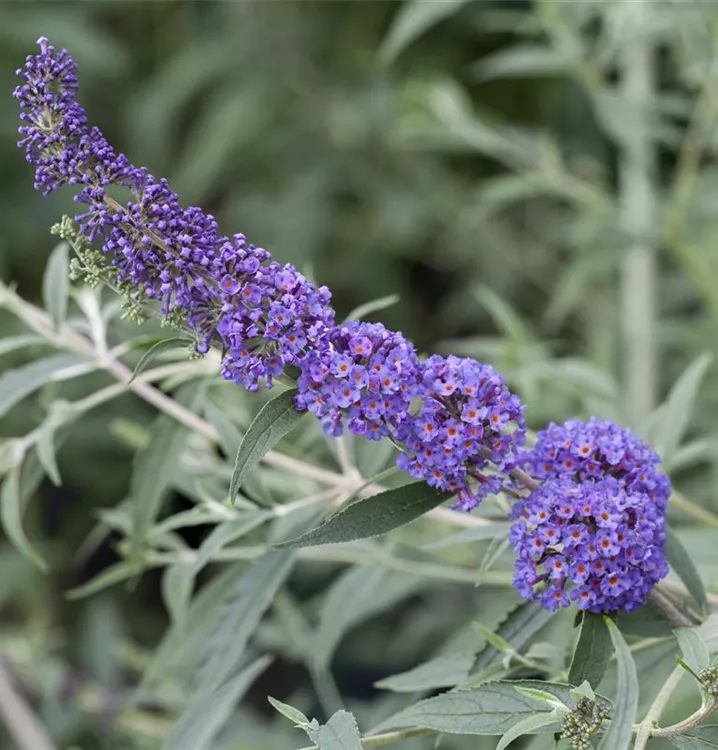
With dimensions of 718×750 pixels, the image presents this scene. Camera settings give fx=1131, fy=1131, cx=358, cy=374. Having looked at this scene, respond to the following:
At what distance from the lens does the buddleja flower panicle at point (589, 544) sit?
3.91 feet

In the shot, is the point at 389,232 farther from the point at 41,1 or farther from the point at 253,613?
the point at 253,613

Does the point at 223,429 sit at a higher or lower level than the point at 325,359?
higher

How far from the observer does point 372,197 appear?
12.6ft

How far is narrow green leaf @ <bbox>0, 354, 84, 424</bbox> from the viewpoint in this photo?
5.37 ft

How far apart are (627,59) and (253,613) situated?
7.41ft

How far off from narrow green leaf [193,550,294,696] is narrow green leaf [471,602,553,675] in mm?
324

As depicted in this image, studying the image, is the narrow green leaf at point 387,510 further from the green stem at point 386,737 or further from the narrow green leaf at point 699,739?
the narrow green leaf at point 699,739

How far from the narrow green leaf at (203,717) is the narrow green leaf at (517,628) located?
1.16 ft

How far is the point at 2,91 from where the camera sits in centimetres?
355

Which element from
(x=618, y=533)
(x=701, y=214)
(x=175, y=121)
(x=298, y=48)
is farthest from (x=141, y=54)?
(x=618, y=533)

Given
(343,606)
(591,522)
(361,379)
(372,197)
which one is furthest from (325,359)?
(372,197)

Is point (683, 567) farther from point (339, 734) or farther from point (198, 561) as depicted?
point (198, 561)

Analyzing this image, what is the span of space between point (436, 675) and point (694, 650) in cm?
39

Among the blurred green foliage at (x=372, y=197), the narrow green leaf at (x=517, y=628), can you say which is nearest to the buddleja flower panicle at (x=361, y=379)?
the narrow green leaf at (x=517, y=628)
